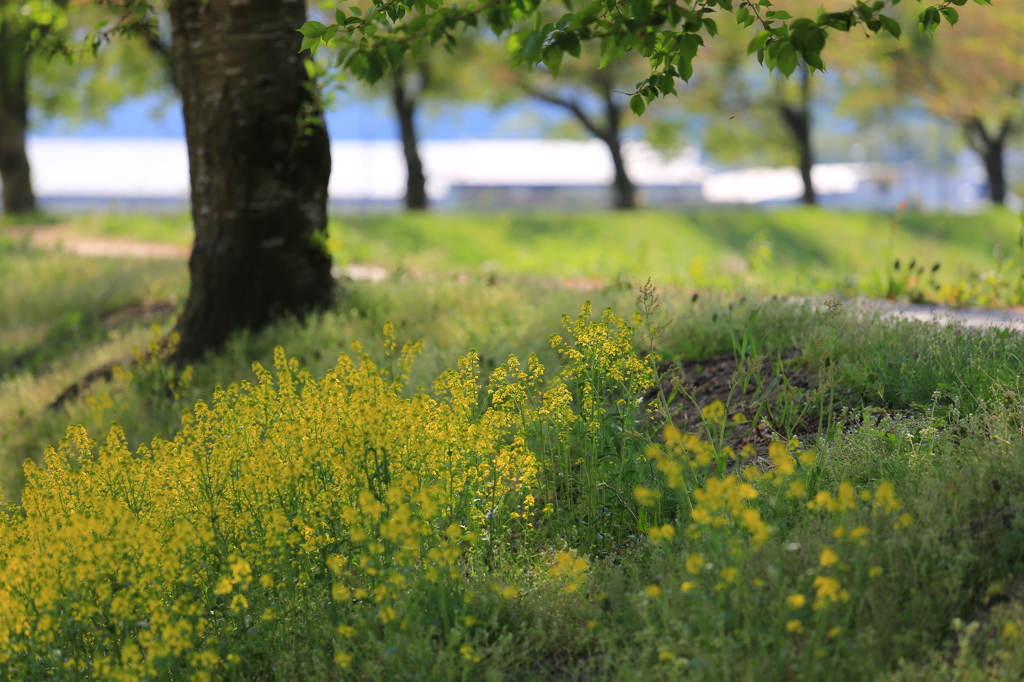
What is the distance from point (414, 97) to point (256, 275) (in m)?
16.1

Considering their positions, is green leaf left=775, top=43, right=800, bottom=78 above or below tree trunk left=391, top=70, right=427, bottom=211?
below

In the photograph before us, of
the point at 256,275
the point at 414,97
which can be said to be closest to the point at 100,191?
the point at 414,97

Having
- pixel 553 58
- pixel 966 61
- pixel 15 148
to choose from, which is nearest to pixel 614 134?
pixel 966 61

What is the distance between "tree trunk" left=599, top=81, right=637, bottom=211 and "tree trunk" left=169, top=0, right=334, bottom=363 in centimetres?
1797

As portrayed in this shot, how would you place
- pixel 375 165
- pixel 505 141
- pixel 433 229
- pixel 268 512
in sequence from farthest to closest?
pixel 505 141 < pixel 375 165 < pixel 433 229 < pixel 268 512

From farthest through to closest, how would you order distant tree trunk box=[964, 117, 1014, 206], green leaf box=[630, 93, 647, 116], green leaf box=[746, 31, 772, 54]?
distant tree trunk box=[964, 117, 1014, 206] < green leaf box=[630, 93, 647, 116] < green leaf box=[746, 31, 772, 54]

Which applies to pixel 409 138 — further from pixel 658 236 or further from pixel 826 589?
pixel 826 589

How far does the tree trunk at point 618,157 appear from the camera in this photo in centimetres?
2419

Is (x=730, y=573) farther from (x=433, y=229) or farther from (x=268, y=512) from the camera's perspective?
(x=433, y=229)

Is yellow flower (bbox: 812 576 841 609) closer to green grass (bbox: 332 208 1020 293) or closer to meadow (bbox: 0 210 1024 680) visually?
meadow (bbox: 0 210 1024 680)

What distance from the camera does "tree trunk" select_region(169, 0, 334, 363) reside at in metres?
6.56

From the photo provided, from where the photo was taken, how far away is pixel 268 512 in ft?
11.0

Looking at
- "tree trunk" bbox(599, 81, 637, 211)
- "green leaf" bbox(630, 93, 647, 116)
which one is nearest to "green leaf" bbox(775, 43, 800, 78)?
"green leaf" bbox(630, 93, 647, 116)

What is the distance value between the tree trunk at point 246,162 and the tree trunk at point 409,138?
1526cm
